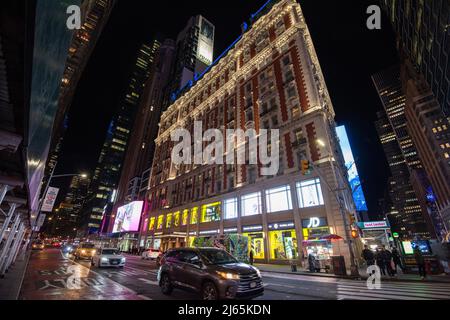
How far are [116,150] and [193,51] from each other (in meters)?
78.8

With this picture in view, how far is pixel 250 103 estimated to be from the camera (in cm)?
3853

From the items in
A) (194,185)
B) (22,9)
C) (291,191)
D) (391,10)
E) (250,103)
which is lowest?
(22,9)

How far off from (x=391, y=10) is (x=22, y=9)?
7058 centimetres

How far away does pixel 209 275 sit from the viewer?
7301 mm

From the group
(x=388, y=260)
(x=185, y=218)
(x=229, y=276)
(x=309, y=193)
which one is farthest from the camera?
(x=185, y=218)

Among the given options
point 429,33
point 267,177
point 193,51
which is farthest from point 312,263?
point 193,51

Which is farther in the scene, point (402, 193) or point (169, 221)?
point (402, 193)

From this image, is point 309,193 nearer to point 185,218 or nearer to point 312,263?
point 312,263

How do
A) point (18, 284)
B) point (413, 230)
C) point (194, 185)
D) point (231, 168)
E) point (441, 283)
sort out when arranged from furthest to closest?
point (413, 230) → point (194, 185) → point (231, 168) → point (441, 283) → point (18, 284)

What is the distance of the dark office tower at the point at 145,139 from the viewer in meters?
82.3

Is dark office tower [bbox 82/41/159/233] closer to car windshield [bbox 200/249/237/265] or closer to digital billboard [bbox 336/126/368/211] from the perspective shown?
digital billboard [bbox 336/126/368/211]

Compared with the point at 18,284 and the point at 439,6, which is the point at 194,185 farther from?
the point at 439,6

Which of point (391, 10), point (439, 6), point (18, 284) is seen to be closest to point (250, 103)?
point (439, 6)
